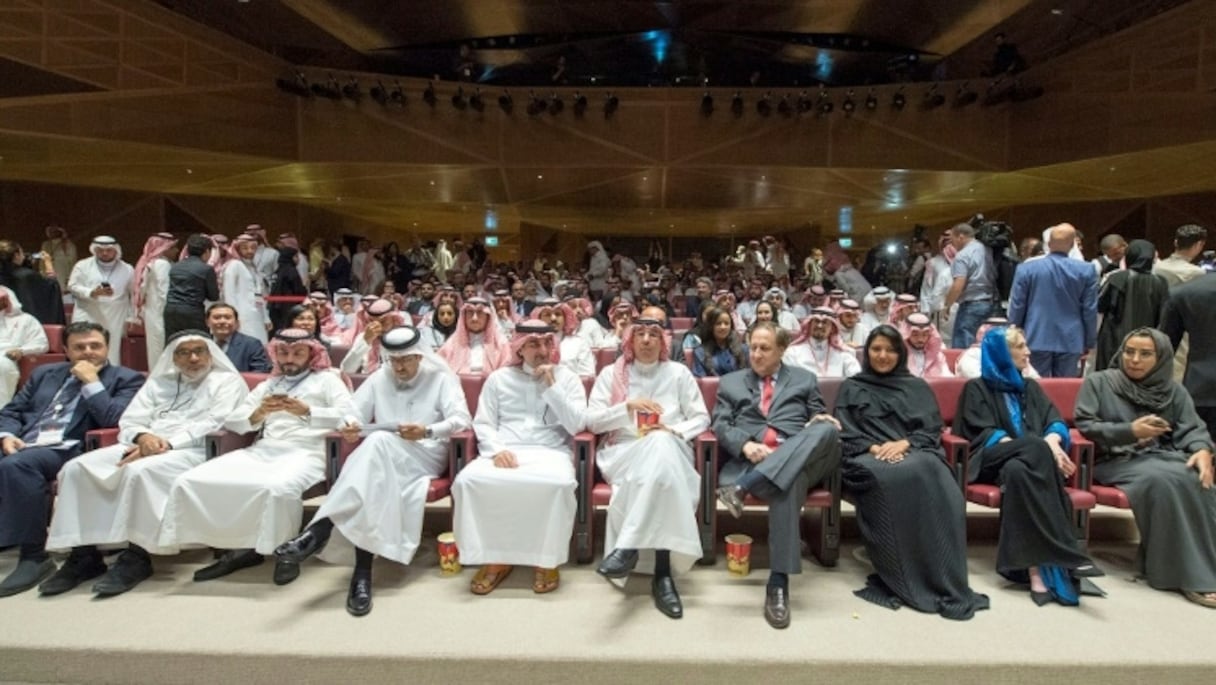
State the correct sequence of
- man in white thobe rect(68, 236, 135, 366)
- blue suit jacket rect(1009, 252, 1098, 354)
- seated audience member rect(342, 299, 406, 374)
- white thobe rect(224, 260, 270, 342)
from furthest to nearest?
white thobe rect(224, 260, 270, 342)
man in white thobe rect(68, 236, 135, 366)
seated audience member rect(342, 299, 406, 374)
blue suit jacket rect(1009, 252, 1098, 354)

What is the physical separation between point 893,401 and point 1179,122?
8593mm

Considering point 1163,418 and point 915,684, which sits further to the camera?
point 1163,418

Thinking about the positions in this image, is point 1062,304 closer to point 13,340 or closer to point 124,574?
point 124,574

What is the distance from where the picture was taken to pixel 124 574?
294cm

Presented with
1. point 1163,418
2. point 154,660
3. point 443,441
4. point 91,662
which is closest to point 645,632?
point 443,441

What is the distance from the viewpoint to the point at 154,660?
245 centimetres

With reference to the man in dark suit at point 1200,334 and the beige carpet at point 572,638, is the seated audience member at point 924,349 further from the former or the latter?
the beige carpet at point 572,638

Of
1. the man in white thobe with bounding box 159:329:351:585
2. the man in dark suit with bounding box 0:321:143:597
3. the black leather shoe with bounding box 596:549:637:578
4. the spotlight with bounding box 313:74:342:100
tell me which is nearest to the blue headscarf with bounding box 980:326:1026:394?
Result: the black leather shoe with bounding box 596:549:637:578

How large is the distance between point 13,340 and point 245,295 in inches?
70.4

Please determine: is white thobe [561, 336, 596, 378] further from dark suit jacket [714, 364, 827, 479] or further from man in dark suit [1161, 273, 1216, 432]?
man in dark suit [1161, 273, 1216, 432]

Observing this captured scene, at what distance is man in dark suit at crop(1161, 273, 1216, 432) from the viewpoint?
3475 mm

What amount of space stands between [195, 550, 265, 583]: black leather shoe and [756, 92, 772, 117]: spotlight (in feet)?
34.5

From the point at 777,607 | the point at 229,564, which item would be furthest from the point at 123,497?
the point at 777,607

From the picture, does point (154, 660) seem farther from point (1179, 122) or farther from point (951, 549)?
point (1179, 122)
